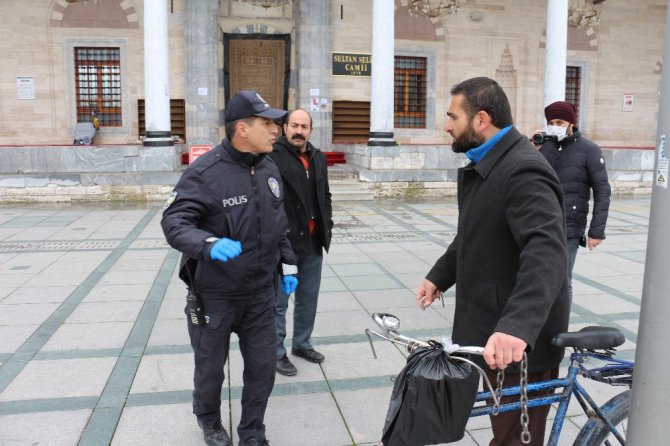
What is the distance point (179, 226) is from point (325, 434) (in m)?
1.45

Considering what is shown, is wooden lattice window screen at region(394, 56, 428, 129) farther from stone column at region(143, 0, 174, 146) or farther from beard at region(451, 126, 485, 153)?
beard at region(451, 126, 485, 153)

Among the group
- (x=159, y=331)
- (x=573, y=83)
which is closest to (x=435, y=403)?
(x=159, y=331)

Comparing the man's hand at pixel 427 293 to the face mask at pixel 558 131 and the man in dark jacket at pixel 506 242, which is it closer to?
the man in dark jacket at pixel 506 242

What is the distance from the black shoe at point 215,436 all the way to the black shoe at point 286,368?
943 mm

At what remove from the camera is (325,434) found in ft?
11.0

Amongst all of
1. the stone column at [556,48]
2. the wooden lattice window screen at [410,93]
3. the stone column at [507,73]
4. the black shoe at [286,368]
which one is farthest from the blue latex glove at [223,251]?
the stone column at [507,73]

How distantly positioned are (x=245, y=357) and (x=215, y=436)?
44cm

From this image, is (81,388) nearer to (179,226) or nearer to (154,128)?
(179,226)

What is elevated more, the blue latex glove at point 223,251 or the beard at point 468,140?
the beard at point 468,140

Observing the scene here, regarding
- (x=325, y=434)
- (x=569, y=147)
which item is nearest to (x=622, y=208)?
(x=569, y=147)

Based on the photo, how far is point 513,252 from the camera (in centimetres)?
232

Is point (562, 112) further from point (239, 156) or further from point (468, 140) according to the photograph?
point (239, 156)

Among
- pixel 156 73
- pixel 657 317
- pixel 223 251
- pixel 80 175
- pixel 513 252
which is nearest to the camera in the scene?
pixel 657 317

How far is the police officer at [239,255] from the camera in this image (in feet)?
9.64
